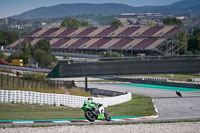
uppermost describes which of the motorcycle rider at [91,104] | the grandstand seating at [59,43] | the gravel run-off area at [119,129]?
the motorcycle rider at [91,104]

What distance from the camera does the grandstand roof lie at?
113 metres

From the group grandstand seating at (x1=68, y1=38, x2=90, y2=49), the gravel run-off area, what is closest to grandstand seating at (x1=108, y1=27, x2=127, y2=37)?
grandstand seating at (x1=68, y1=38, x2=90, y2=49)

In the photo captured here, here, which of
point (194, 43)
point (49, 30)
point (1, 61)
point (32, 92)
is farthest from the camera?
point (49, 30)

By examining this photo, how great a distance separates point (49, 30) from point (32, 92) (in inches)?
4956

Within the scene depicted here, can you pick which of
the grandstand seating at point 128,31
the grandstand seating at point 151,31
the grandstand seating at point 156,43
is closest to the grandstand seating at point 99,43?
the grandstand seating at point 128,31

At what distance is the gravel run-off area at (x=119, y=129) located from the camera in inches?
813

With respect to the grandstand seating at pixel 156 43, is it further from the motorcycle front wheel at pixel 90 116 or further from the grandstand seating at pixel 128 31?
the motorcycle front wheel at pixel 90 116

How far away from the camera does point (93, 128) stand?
70.8 feet

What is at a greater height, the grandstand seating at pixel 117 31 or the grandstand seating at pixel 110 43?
the grandstand seating at pixel 117 31

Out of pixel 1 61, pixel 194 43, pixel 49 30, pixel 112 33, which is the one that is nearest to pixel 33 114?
pixel 1 61

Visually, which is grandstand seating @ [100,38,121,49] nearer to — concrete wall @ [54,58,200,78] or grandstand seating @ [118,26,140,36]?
grandstand seating @ [118,26,140,36]

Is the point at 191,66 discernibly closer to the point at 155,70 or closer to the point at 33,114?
the point at 155,70

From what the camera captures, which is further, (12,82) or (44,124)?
(12,82)

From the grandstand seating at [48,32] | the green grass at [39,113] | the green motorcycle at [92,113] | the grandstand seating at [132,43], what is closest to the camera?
the green motorcycle at [92,113]
